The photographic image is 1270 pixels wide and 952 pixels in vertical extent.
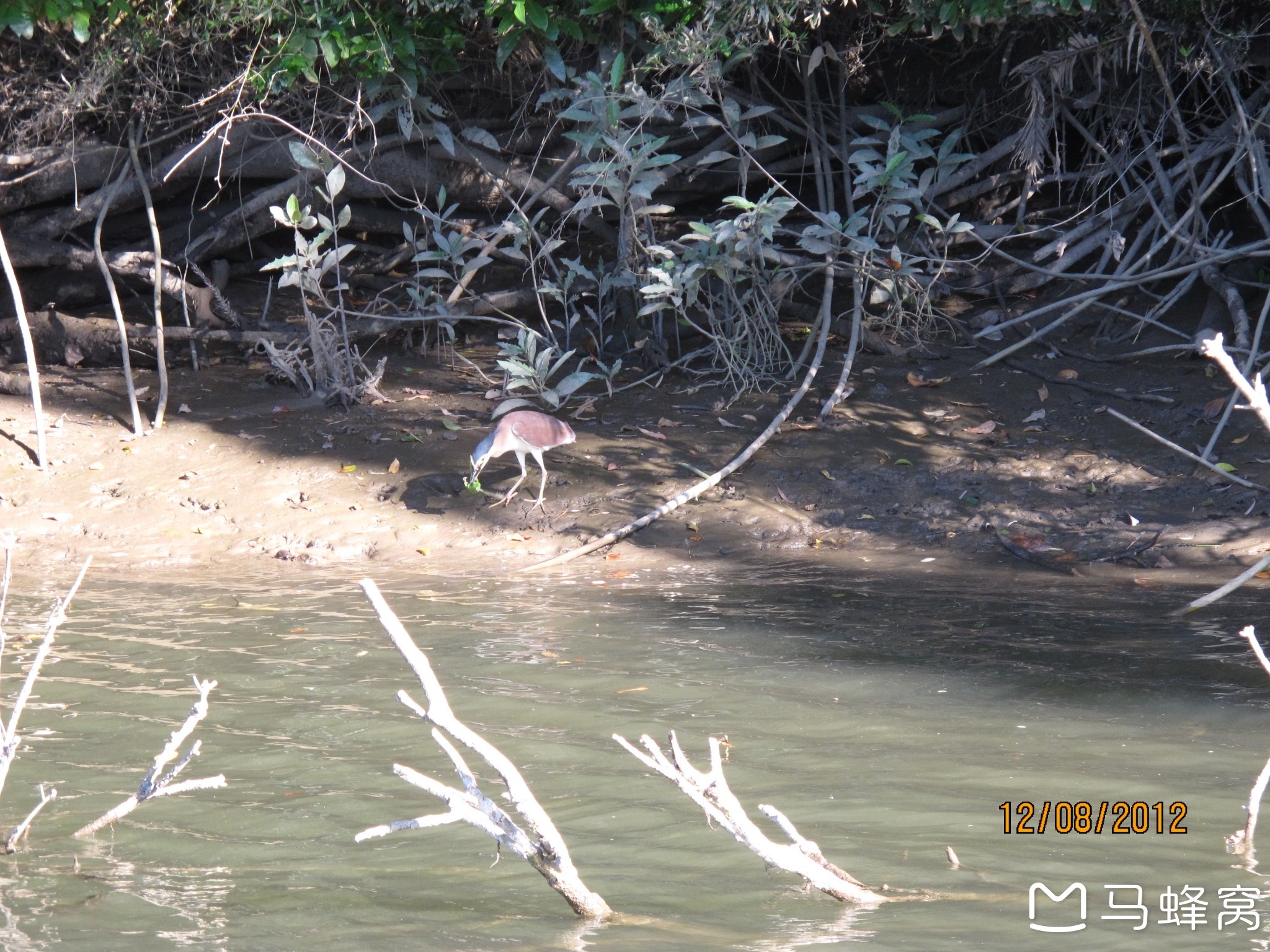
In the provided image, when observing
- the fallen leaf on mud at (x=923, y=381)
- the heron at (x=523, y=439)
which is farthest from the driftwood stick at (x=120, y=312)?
the fallen leaf on mud at (x=923, y=381)

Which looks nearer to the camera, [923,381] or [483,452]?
[483,452]

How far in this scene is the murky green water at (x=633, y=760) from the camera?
2.48 meters

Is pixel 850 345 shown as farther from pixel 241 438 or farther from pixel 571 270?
pixel 241 438

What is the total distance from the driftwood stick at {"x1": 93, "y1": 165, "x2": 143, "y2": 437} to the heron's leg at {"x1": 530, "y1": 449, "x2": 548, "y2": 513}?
95.2 inches

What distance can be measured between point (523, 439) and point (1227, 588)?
11.4 ft

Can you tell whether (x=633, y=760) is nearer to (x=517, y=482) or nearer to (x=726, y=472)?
(x=726, y=472)

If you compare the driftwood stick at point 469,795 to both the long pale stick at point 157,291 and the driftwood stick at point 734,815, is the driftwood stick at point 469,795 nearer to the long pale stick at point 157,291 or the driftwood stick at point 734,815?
the driftwood stick at point 734,815

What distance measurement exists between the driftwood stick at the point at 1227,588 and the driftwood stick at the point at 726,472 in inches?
92.2

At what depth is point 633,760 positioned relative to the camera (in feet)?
11.4

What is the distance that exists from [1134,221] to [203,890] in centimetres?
723
